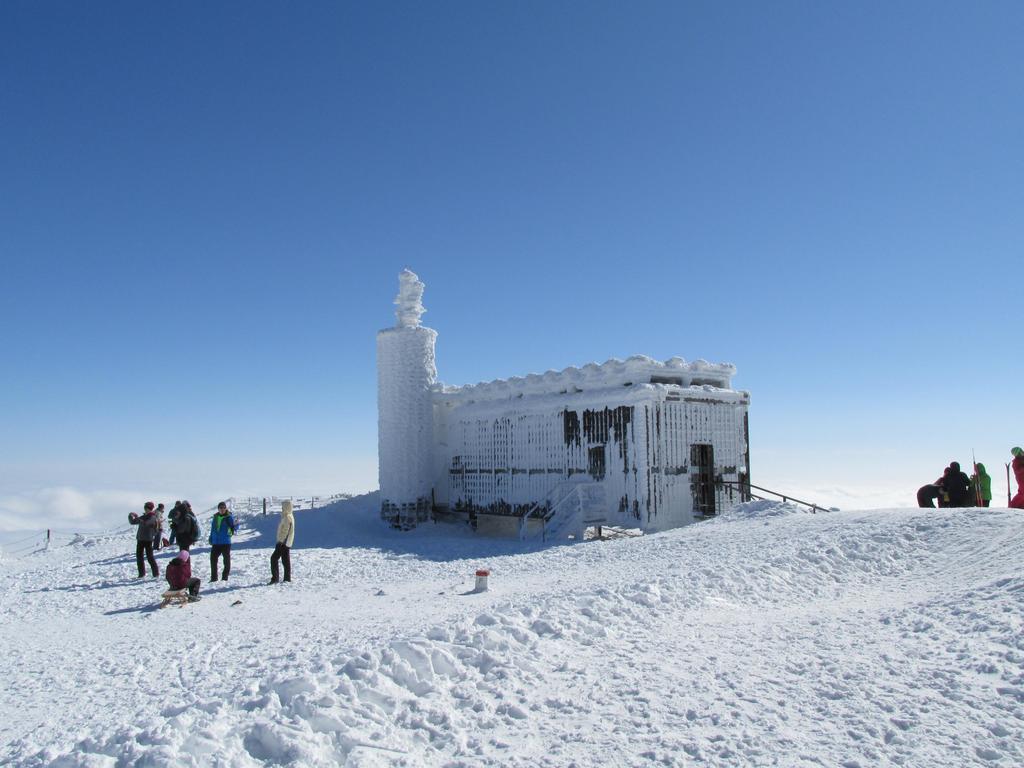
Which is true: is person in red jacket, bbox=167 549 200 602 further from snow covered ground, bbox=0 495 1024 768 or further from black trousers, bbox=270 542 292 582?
black trousers, bbox=270 542 292 582

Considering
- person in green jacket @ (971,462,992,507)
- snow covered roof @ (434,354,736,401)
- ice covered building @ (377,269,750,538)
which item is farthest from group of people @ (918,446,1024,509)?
snow covered roof @ (434,354,736,401)

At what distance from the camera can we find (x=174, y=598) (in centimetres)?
1252

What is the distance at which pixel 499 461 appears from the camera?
24969 mm

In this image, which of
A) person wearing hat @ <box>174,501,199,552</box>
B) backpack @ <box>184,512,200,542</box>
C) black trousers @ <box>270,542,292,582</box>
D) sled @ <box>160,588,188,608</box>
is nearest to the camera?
sled @ <box>160,588,188,608</box>

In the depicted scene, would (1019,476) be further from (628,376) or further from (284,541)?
(284,541)

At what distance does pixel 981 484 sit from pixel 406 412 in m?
17.6

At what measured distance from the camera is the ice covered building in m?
20.3

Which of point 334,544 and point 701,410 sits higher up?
point 701,410

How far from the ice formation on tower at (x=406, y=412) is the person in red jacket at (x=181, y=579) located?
1355 centimetres

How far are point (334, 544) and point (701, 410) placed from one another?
11.5 meters

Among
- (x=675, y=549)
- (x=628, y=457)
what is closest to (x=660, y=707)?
(x=675, y=549)

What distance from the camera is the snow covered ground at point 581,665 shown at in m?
5.66

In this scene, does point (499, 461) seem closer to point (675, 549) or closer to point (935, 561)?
point (675, 549)

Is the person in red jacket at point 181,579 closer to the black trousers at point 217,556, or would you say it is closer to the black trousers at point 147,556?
the black trousers at point 217,556
